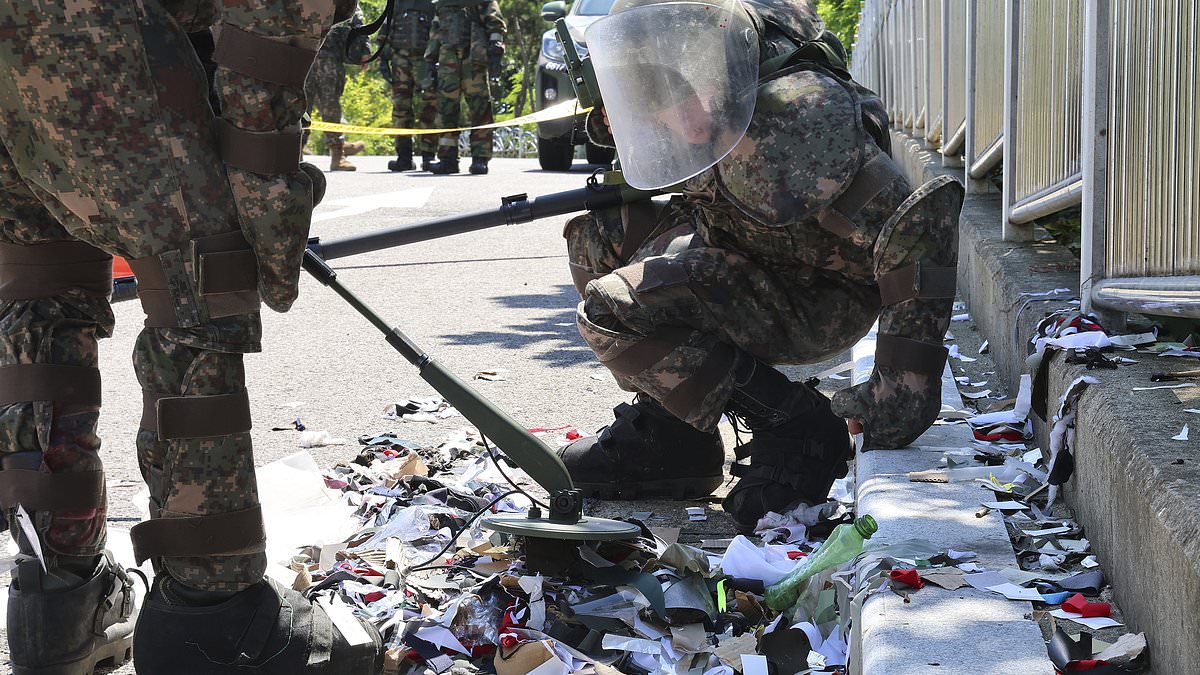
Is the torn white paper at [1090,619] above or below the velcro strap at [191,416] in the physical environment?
below

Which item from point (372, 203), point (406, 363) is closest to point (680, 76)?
point (406, 363)

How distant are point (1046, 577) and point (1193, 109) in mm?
874

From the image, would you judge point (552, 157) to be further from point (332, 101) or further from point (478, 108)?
point (332, 101)

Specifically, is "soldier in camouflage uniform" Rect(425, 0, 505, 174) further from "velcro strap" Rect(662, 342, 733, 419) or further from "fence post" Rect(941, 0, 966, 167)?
"velcro strap" Rect(662, 342, 733, 419)

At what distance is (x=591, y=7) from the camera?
44.2ft

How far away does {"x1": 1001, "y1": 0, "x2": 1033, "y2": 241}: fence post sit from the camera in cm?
435

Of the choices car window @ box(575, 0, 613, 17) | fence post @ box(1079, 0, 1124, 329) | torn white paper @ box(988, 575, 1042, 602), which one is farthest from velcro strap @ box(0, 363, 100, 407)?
car window @ box(575, 0, 613, 17)

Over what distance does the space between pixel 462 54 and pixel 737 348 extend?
40.1 feet

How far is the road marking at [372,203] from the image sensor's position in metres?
9.74

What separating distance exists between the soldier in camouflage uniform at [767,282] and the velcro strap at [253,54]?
3.29 feet

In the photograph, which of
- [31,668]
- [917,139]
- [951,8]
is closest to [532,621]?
[31,668]

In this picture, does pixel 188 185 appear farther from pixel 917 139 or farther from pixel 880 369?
pixel 917 139

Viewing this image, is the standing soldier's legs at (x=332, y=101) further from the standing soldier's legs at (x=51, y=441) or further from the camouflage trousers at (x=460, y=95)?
the standing soldier's legs at (x=51, y=441)

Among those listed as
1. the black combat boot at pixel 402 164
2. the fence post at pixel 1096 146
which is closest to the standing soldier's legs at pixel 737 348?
the fence post at pixel 1096 146
